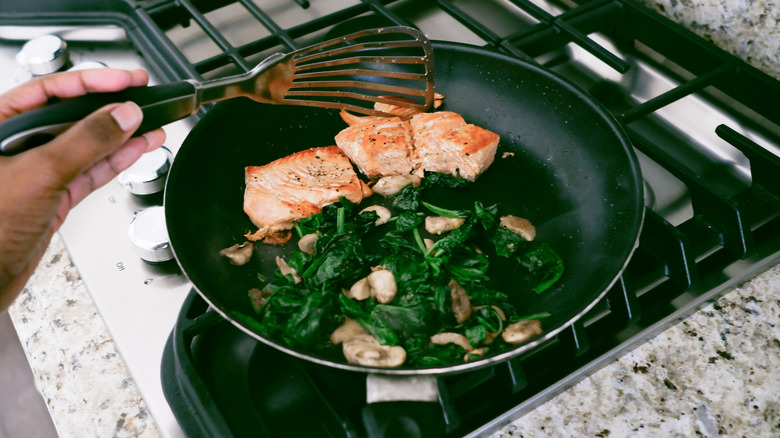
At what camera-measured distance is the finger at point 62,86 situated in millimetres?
1131

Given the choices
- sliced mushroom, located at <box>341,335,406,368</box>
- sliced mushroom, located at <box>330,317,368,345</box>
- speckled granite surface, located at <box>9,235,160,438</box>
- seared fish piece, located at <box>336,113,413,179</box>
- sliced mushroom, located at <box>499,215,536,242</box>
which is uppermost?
seared fish piece, located at <box>336,113,413,179</box>

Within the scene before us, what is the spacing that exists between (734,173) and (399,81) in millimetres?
853

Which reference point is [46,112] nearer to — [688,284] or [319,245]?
[319,245]

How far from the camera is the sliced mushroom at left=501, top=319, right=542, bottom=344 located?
1067 millimetres

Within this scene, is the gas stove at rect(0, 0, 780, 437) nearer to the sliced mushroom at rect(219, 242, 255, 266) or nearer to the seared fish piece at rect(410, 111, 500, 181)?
the sliced mushroom at rect(219, 242, 255, 266)

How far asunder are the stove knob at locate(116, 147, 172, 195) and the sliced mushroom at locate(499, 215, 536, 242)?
0.76 m

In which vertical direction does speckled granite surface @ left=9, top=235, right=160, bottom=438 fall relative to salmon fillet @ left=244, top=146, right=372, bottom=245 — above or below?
below

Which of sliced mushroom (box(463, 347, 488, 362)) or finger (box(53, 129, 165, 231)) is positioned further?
finger (box(53, 129, 165, 231))

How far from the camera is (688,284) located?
1.12 meters

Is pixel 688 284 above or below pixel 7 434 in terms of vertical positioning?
above

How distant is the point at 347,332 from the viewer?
1.14m

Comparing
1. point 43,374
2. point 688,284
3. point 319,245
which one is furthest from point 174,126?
point 688,284

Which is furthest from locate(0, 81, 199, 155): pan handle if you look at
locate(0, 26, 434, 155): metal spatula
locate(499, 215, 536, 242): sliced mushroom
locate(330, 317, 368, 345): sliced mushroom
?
locate(499, 215, 536, 242): sliced mushroom

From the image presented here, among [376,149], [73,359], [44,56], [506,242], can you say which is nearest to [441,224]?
[506,242]
